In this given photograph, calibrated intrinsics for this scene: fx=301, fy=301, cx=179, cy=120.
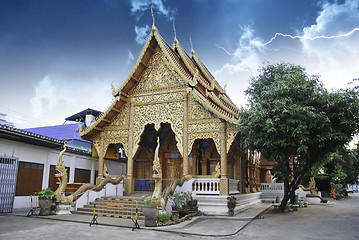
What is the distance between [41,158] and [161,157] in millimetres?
6186

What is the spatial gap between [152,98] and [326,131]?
26.0 feet

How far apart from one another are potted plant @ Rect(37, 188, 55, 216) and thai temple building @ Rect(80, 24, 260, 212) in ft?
11.1

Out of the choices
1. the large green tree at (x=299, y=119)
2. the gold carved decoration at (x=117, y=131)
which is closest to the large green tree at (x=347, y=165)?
the large green tree at (x=299, y=119)

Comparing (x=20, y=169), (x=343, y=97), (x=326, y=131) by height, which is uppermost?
(x=343, y=97)

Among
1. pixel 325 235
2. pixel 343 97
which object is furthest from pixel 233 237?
pixel 343 97

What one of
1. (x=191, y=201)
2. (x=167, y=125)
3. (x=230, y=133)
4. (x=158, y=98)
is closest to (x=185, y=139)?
(x=230, y=133)

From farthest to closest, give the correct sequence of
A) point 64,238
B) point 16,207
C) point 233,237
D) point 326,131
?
point 16,207 → point 326,131 → point 233,237 → point 64,238

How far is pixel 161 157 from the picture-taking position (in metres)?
17.0

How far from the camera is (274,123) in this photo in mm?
11383

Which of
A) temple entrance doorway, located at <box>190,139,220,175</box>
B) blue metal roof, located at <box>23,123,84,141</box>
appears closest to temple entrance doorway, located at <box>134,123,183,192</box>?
temple entrance doorway, located at <box>190,139,220,175</box>

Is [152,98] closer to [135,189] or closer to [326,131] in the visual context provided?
[135,189]

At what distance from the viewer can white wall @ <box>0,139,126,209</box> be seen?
40.1ft

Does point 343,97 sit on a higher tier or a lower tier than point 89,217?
higher

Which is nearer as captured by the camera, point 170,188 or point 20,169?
point 170,188
